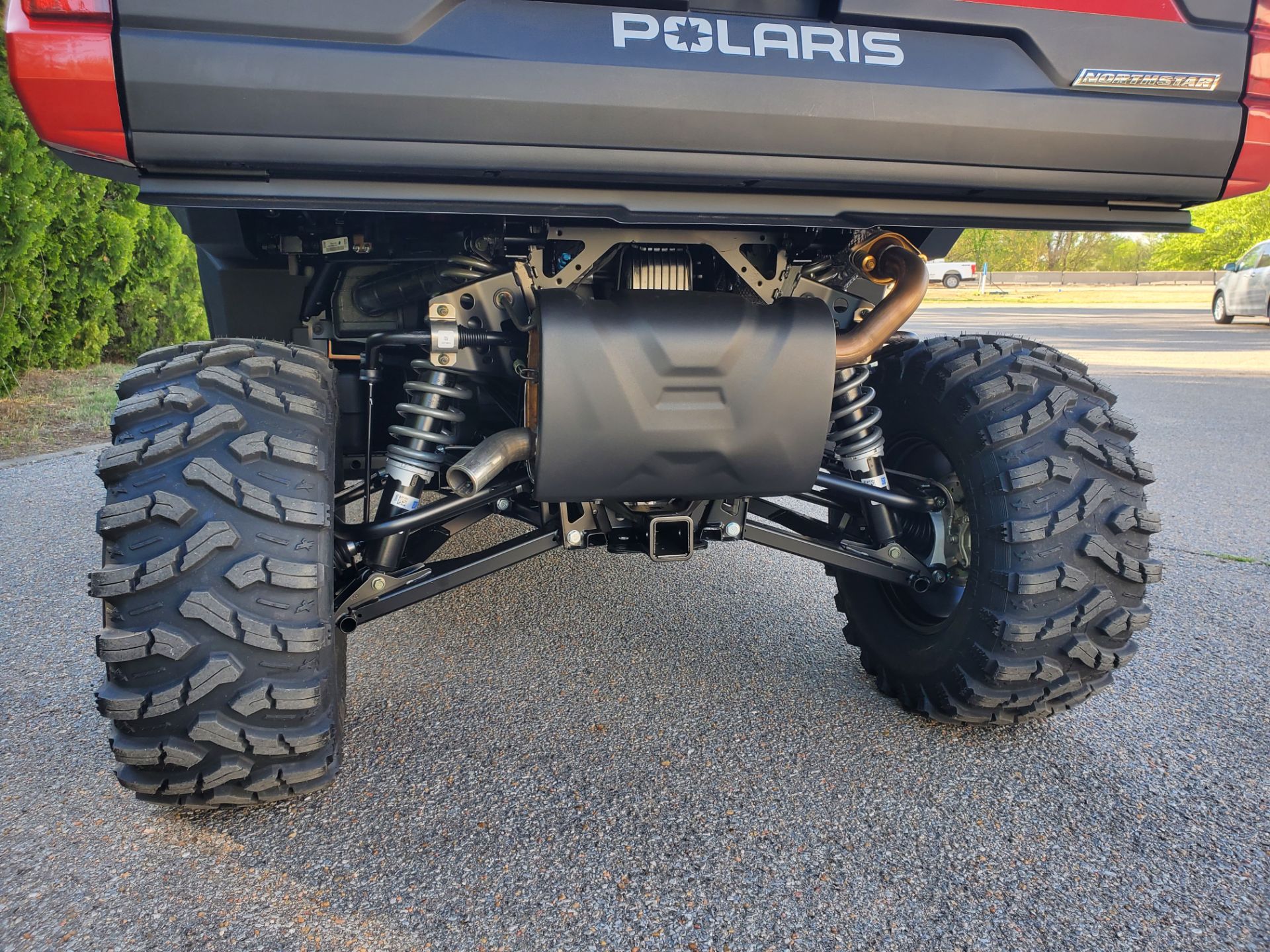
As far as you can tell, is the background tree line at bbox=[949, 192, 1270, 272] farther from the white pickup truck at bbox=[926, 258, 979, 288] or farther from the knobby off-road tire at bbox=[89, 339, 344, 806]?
the knobby off-road tire at bbox=[89, 339, 344, 806]

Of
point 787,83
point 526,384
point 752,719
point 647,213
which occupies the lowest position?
point 752,719

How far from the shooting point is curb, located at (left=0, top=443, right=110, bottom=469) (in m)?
5.73

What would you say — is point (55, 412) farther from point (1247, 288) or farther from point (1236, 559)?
point (1247, 288)

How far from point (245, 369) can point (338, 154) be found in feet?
2.06

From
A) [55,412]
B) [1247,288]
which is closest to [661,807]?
[55,412]

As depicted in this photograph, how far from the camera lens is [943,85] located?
5.73ft

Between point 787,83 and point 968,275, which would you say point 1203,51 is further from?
point 968,275

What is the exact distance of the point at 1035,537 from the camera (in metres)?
2.20

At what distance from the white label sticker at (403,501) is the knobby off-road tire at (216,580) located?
27 cm

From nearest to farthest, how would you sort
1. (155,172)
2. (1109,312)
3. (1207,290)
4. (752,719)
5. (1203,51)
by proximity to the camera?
1. (155,172)
2. (1203,51)
3. (752,719)
4. (1109,312)
5. (1207,290)

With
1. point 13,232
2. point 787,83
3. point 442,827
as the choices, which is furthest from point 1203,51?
point 13,232

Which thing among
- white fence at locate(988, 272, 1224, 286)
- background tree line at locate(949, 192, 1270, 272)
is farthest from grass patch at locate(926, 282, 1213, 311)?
background tree line at locate(949, 192, 1270, 272)

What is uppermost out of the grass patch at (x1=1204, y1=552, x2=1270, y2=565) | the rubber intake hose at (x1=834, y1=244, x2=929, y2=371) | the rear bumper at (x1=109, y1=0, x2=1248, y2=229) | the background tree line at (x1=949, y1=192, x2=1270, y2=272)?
the background tree line at (x1=949, y1=192, x2=1270, y2=272)

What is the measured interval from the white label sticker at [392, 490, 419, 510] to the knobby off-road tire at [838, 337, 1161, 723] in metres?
1.44
